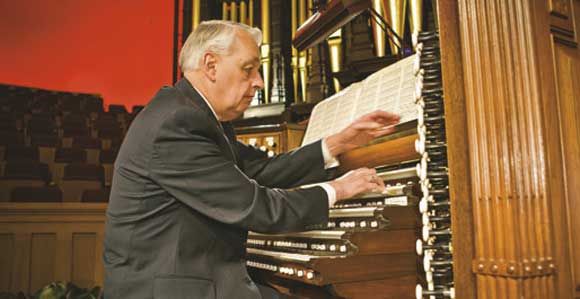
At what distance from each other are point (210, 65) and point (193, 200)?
41 centimetres

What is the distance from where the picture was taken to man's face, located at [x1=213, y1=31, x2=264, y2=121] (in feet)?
4.41

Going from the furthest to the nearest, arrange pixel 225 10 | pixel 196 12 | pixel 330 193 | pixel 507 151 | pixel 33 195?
pixel 196 12, pixel 225 10, pixel 33 195, pixel 330 193, pixel 507 151

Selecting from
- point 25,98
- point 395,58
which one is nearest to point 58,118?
point 25,98

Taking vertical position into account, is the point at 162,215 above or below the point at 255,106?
below

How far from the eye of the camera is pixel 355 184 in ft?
4.27

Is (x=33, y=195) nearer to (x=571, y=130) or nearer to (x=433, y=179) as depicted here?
(x=433, y=179)

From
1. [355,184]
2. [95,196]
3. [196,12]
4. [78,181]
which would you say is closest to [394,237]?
[355,184]

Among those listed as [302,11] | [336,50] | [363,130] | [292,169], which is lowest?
[292,169]

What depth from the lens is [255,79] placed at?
1408 mm

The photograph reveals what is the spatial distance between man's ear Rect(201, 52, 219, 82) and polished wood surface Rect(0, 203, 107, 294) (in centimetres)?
203

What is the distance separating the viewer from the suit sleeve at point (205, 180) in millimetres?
1146

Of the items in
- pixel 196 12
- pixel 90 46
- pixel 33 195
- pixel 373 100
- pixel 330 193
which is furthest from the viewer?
pixel 90 46

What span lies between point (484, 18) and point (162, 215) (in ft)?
2.95

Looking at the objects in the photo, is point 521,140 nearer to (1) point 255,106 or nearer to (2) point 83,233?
(2) point 83,233
